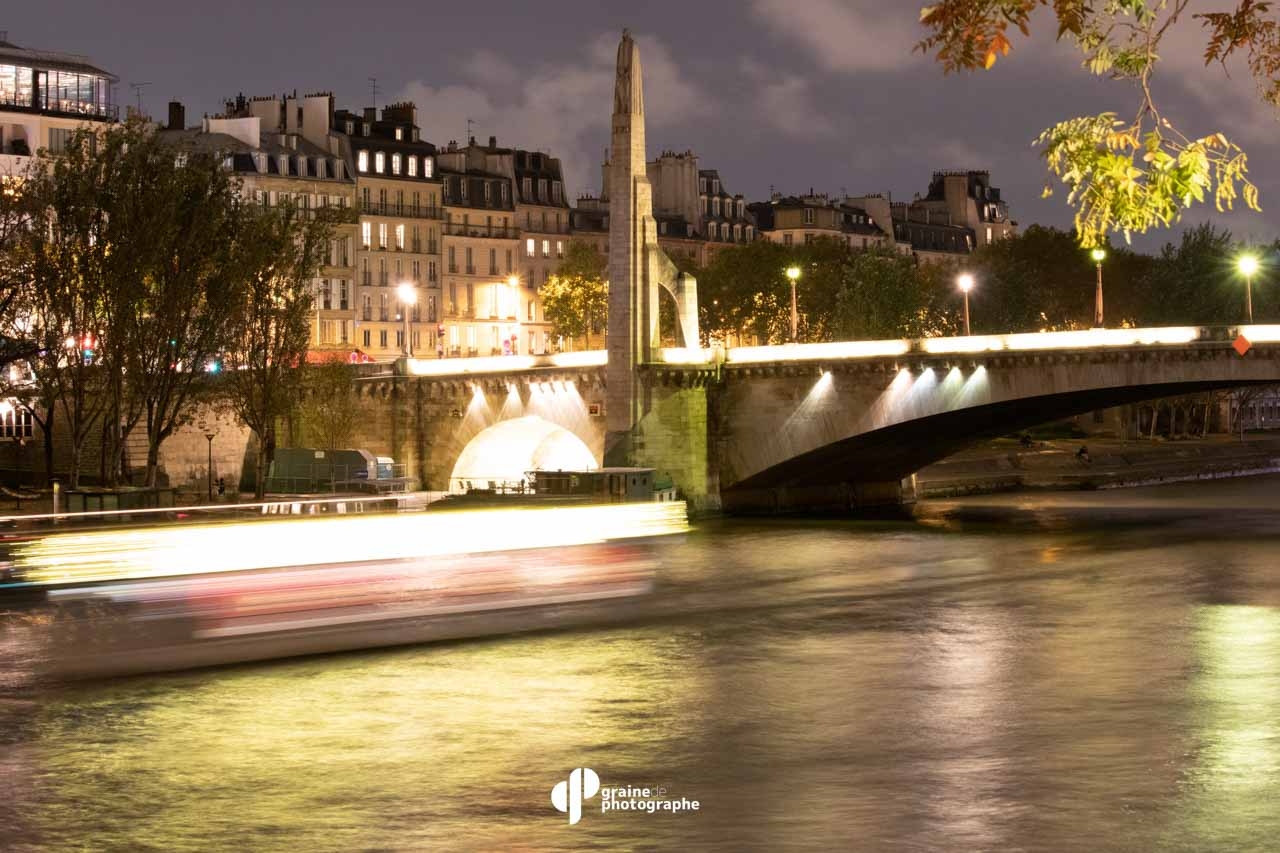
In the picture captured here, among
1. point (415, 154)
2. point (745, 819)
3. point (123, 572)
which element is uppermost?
point (415, 154)

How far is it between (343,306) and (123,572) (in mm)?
87267

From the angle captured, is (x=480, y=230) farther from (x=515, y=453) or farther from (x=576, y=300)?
(x=515, y=453)

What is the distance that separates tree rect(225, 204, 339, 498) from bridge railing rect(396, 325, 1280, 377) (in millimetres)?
9430

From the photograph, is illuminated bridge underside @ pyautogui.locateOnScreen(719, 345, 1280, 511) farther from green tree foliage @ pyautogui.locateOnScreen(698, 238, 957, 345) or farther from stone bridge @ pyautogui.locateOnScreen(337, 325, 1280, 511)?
green tree foliage @ pyautogui.locateOnScreen(698, 238, 957, 345)

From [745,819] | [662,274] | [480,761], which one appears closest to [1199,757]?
[745,819]

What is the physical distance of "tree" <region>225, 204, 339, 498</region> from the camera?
230ft

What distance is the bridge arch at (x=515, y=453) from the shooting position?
82.4 m

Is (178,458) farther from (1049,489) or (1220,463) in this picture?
(1220,463)

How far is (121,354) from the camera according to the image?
61719 millimetres

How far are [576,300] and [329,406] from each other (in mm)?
44295

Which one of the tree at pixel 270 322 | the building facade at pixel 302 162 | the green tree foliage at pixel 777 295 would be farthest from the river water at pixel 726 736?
the green tree foliage at pixel 777 295

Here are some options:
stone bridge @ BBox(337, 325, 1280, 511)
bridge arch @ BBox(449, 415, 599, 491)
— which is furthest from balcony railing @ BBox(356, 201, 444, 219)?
stone bridge @ BBox(337, 325, 1280, 511)

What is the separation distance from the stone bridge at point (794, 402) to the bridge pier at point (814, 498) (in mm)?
77

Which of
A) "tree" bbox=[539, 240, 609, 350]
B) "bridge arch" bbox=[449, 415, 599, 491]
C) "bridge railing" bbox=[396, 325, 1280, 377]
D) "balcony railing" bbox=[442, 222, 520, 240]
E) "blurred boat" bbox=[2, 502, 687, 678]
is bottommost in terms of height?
"blurred boat" bbox=[2, 502, 687, 678]
